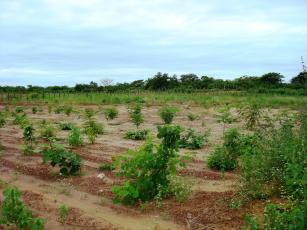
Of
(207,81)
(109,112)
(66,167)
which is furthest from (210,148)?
(207,81)

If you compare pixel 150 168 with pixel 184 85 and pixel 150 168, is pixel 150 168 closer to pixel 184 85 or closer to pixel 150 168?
pixel 150 168

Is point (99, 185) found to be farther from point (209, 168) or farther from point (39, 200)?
point (209, 168)

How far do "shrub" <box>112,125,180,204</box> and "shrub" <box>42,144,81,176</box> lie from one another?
1810 millimetres

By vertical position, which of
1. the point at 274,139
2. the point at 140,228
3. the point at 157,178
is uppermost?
the point at 274,139

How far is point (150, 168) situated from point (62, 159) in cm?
226

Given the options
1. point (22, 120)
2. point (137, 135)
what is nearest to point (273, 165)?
point (137, 135)

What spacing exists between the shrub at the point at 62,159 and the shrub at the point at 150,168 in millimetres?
1810

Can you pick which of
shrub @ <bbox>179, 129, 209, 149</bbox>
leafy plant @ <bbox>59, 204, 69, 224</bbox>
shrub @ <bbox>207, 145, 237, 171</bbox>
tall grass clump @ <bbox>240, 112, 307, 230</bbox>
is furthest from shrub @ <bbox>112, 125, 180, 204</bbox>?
shrub @ <bbox>179, 129, 209, 149</bbox>

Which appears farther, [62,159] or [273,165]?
[62,159]

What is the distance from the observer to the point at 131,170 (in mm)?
6027

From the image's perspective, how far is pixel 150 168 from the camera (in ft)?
19.8

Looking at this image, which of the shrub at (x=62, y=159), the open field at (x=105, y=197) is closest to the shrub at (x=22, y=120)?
the open field at (x=105, y=197)

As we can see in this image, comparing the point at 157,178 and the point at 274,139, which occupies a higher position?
the point at 274,139

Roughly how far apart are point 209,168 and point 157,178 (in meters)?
2.22
